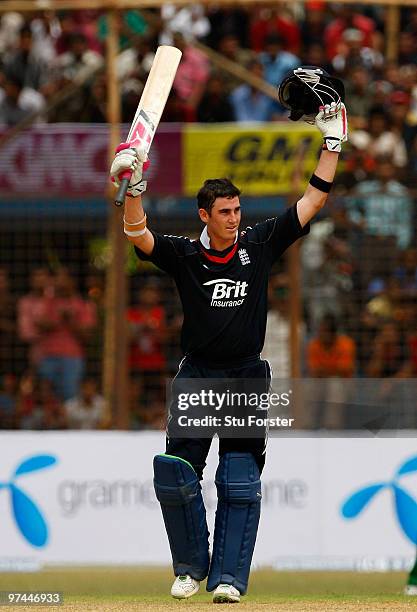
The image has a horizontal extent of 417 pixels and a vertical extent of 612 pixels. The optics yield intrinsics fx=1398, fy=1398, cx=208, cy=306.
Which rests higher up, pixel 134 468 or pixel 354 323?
pixel 354 323

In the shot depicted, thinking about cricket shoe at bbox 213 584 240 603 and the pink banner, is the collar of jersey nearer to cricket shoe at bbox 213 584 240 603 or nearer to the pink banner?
cricket shoe at bbox 213 584 240 603

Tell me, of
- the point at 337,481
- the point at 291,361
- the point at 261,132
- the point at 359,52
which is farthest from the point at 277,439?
the point at 359,52

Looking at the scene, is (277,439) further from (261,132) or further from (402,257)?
(261,132)

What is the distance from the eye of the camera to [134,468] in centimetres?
1044

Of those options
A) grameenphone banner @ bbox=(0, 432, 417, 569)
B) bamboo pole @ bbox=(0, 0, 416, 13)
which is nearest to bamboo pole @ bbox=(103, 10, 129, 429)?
grameenphone banner @ bbox=(0, 432, 417, 569)

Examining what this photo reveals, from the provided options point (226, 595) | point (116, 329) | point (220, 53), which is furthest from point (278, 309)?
point (226, 595)

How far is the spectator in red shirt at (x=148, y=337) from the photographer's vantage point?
12.1 m

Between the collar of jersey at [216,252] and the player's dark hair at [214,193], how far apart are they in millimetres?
200

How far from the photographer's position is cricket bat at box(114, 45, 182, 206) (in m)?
7.44

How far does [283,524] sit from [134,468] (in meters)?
1.19

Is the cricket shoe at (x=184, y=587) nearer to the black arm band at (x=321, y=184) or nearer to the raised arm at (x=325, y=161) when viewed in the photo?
the raised arm at (x=325, y=161)

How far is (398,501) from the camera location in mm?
10016

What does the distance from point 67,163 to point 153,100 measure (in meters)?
5.61

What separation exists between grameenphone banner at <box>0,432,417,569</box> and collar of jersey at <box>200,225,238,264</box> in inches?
116
